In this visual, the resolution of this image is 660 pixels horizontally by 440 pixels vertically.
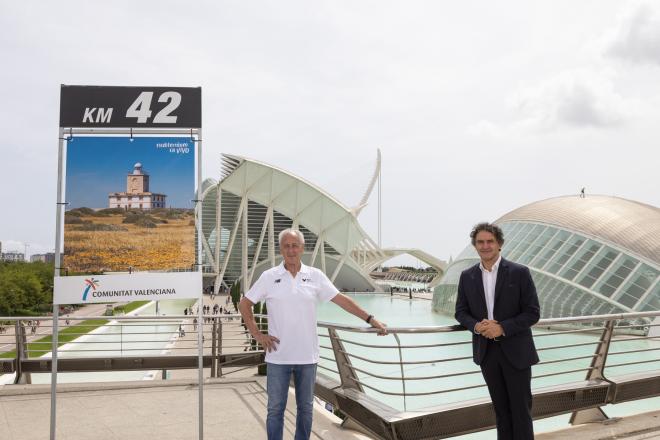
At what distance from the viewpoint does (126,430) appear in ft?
16.4

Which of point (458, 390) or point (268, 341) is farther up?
point (268, 341)

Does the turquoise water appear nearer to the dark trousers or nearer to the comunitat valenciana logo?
the dark trousers

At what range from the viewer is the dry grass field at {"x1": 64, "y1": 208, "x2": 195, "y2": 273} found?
501 centimetres

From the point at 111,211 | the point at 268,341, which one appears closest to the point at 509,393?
the point at 268,341

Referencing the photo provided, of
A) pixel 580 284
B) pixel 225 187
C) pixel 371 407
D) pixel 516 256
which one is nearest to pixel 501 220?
pixel 516 256

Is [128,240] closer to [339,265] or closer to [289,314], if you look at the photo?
[289,314]

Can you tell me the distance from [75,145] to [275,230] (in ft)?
200

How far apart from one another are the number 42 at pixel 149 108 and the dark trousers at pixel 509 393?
368cm

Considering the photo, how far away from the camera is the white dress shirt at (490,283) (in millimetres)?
3955

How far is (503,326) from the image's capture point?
12.2 feet

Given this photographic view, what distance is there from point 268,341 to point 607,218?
24670mm

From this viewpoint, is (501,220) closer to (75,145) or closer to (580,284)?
(580,284)

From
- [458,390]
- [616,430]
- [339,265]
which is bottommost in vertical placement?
[339,265]

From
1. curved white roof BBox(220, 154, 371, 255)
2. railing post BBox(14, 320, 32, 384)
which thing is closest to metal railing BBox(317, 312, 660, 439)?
railing post BBox(14, 320, 32, 384)
